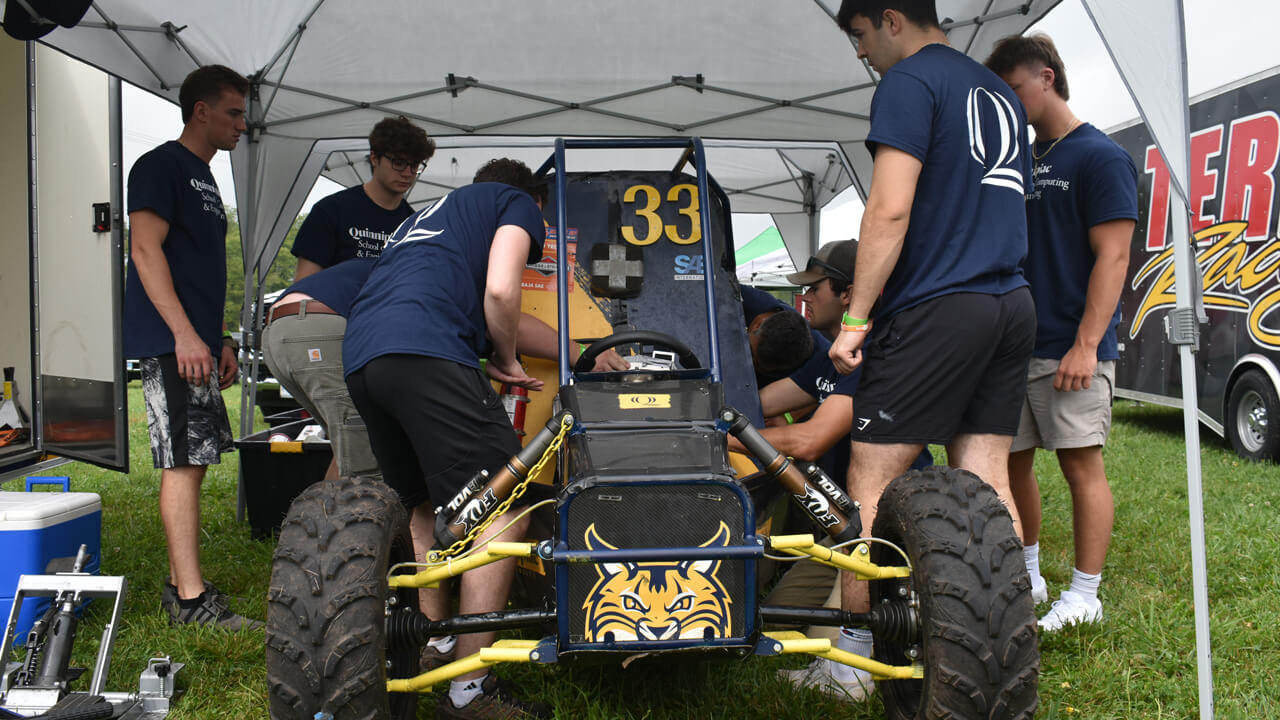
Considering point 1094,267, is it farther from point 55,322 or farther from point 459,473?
point 55,322

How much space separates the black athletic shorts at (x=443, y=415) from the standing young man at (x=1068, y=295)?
2.02m

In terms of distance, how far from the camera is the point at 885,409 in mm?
2410

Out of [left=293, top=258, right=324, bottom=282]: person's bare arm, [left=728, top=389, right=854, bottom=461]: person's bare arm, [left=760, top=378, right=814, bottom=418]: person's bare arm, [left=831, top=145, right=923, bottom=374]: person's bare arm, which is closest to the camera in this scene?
[left=831, top=145, right=923, bottom=374]: person's bare arm

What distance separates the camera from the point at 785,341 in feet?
11.9

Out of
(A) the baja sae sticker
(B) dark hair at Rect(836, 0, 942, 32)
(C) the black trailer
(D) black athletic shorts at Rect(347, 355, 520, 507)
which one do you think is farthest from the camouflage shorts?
(C) the black trailer

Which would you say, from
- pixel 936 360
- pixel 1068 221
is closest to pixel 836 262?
pixel 1068 221

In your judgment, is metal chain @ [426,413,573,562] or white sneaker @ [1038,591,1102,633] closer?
metal chain @ [426,413,573,562]

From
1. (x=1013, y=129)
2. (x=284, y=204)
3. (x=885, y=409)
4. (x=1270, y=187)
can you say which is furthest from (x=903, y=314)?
(x=1270, y=187)

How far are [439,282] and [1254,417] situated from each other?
23.6 feet

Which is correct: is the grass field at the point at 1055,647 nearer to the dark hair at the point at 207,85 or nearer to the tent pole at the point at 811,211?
the dark hair at the point at 207,85

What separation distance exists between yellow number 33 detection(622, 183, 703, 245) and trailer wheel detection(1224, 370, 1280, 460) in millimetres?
5431

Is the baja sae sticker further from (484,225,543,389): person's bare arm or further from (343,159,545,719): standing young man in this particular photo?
(484,225,543,389): person's bare arm

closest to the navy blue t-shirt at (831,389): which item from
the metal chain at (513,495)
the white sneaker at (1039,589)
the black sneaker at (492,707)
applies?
the white sneaker at (1039,589)

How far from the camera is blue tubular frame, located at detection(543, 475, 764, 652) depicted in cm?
185
